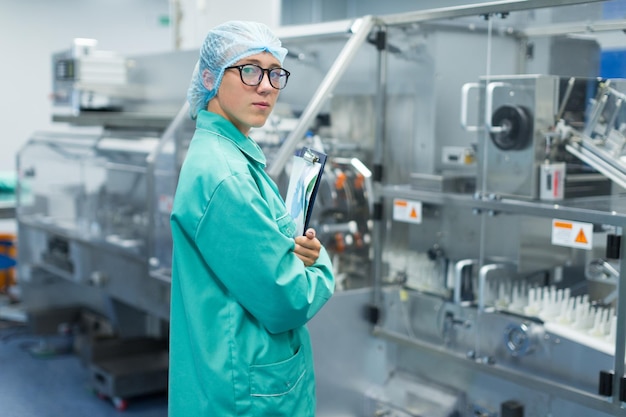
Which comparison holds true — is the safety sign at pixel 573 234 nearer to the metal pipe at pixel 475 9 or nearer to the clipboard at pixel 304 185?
the metal pipe at pixel 475 9

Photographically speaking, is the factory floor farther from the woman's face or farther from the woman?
the woman's face

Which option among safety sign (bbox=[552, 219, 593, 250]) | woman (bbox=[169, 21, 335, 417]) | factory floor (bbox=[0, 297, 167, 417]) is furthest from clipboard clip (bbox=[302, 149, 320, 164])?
factory floor (bbox=[0, 297, 167, 417])

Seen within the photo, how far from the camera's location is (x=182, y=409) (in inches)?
66.8

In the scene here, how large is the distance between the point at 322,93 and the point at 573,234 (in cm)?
95

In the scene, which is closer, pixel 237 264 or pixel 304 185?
pixel 237 264

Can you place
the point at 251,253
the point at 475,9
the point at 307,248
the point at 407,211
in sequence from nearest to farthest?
the point at 251,253 < the point at 307,248 < the point at 475,9 < the point at 407,211

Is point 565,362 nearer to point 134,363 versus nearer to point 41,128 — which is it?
point 134,363

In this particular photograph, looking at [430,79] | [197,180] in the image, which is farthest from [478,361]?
[197,180]

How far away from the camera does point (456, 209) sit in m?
2.80

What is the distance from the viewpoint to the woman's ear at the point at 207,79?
1.73 m

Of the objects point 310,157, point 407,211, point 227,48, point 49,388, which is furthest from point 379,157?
point 49,388

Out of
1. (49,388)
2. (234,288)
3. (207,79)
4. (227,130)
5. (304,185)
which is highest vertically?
(207,79)

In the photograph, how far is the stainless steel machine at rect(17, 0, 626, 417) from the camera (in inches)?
92.6

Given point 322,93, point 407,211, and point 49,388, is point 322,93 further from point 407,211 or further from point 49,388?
point 49,388
